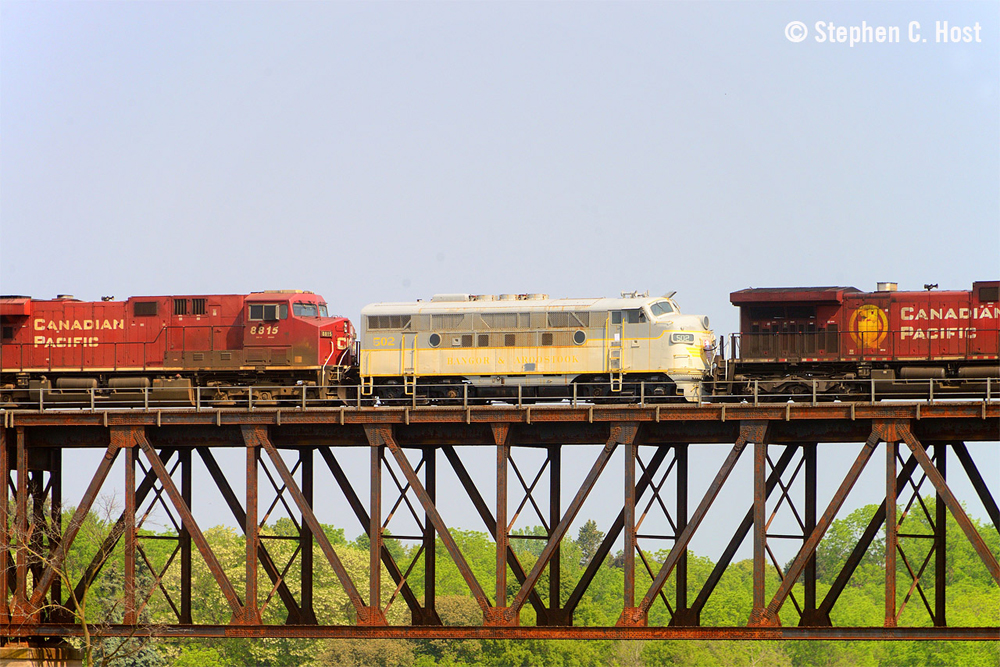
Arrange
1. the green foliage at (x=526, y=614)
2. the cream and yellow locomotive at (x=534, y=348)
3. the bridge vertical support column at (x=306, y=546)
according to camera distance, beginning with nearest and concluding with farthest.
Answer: the bridge vertical support column at (x=306, y=546), the cream and yellow locomotive at (x=534, y=348), the green foliage at (x=526, y=614)

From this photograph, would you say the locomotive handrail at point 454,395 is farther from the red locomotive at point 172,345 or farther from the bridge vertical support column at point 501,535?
the bridge vertical support column at point 501,535

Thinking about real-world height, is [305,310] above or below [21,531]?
above

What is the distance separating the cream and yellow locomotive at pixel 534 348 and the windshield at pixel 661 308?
47mm

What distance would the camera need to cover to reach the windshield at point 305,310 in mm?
47406

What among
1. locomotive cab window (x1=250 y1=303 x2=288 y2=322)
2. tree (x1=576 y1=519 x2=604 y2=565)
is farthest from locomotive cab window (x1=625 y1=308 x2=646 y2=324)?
tree (x1=576 y1=519 x2=604 y2=565)

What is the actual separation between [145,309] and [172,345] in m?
1.99

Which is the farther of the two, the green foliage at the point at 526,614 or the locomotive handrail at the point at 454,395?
the green foliage at the point at 526,614

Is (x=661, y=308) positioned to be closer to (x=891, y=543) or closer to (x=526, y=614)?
(x=891, y=543)

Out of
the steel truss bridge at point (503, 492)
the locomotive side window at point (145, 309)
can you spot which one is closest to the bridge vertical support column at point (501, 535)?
the steel truss bridge at point (503, 492)

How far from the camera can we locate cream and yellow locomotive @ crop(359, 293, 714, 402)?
42.1 m

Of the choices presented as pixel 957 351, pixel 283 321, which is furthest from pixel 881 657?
pixel 283 321

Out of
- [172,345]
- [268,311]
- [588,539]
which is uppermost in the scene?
[268,311]

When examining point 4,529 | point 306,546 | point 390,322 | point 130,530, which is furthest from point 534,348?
point 4,529

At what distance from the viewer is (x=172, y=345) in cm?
4756
